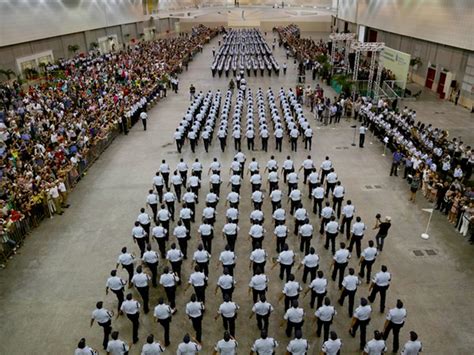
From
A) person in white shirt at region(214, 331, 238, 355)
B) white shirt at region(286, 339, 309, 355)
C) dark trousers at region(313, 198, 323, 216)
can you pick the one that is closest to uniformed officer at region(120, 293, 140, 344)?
person in white shirt at region(214, 331, 238, 355)

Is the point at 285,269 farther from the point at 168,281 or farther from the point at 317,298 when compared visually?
the point at 168,281

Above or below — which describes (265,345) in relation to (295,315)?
above

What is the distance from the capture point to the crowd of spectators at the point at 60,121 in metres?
12.7

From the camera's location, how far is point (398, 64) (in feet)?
88.0

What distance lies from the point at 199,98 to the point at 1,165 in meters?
11.3

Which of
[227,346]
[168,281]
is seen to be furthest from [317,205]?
[227,346]

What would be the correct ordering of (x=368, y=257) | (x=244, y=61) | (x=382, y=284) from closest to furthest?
(x=382, y=284), (x=368, y=257), (x=244, y=61)

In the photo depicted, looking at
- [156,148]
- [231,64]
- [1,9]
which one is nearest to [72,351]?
[156,148]

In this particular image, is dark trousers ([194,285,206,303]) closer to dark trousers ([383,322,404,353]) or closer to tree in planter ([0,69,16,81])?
dark trousers ([383,322,404,353])

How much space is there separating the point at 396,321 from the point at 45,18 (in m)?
39.7

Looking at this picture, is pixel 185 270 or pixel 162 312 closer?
pixel 162 312

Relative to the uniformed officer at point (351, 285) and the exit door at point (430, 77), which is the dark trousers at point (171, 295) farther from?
the exit door at point (430, 77)

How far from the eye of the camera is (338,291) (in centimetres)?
934

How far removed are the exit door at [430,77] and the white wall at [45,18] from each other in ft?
106
